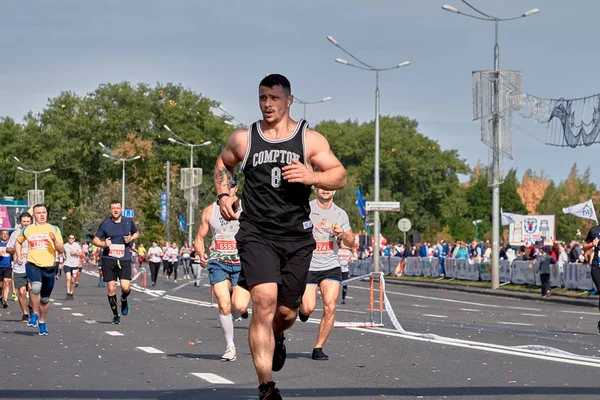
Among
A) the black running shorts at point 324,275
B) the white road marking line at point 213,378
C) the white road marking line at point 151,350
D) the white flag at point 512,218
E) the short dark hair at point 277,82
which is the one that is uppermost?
the white flag at point 512,218

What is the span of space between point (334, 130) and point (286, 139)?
4448 inches

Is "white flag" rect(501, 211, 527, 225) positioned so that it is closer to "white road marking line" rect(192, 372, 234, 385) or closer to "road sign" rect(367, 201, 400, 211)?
"road sign" rect(367, 201, 400, 211)

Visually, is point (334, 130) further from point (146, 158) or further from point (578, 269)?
point (578, 269)

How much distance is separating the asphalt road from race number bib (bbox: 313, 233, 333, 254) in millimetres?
1054

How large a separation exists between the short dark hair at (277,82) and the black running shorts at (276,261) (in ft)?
2.83

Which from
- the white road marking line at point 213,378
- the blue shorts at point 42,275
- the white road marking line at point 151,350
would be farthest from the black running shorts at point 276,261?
the blue shorts at point 42,275

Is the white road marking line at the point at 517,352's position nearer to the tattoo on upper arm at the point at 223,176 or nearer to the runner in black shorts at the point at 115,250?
the runner in black shorts at the point at 115,250

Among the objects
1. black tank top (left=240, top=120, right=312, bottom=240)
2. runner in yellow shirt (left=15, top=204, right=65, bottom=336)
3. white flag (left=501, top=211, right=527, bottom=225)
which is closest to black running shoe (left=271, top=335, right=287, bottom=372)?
black tank top (left=240, top=120, right=312, bottom=240)

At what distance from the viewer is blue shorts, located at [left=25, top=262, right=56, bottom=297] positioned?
17078 millimetres

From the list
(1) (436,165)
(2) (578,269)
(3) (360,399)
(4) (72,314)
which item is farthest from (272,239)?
(1) (436,165)

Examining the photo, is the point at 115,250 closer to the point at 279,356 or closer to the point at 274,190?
the point at 279,356

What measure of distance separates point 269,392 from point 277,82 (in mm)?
1924

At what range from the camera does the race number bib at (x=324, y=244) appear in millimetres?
13659

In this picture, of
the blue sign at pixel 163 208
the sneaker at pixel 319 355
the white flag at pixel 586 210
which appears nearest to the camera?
the sneaker at pixel 319 355
